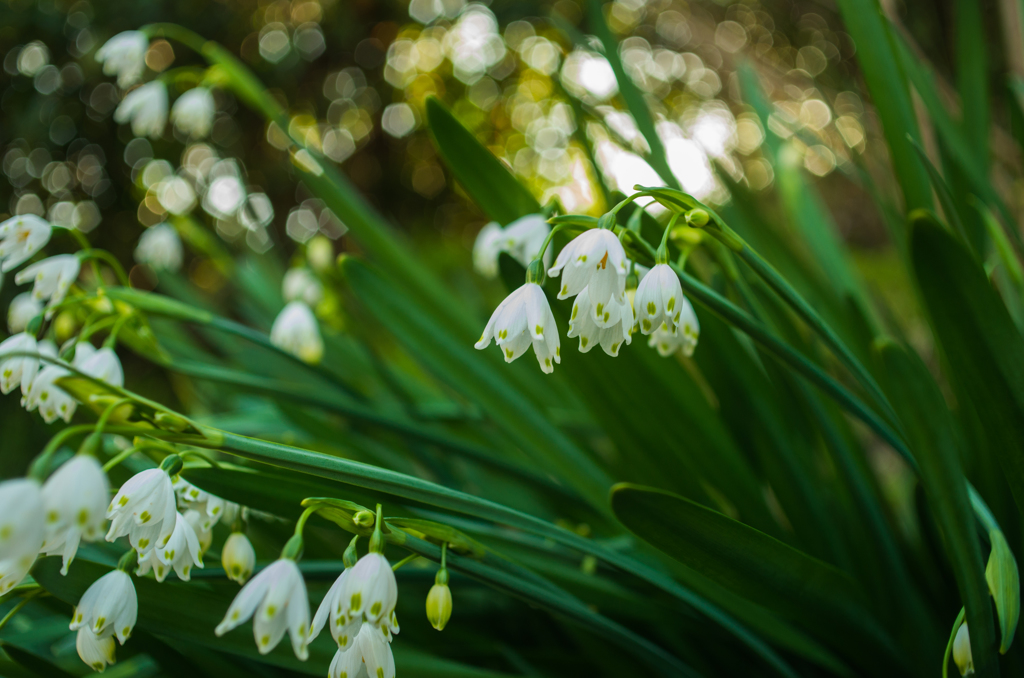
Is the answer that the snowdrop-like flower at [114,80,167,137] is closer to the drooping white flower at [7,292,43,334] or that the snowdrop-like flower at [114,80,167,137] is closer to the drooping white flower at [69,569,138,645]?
the drooping white flower at [7,292,43,334]

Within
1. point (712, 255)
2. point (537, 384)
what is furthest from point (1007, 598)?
point (537, 384)

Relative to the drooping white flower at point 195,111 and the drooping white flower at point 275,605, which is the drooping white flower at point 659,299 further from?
the drooping white flower at point 195,111

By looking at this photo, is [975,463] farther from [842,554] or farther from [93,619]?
[93,619]

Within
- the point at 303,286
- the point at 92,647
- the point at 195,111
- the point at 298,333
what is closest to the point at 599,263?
the point at 92,647

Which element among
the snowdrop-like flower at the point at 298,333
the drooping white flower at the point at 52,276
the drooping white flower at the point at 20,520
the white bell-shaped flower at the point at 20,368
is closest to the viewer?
the drooping white flower at the point at 20,520

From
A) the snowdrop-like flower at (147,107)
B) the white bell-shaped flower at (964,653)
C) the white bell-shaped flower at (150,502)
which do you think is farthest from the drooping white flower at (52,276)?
the white bell-shaped flower at (964,653)
